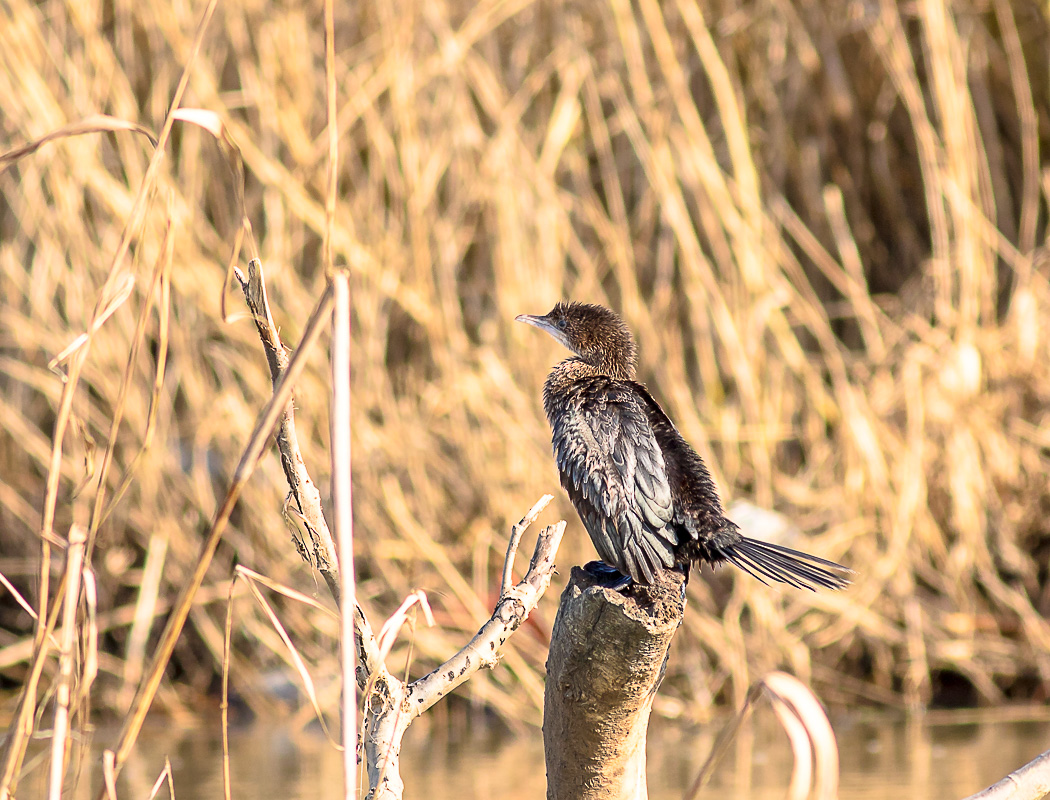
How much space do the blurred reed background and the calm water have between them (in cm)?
15

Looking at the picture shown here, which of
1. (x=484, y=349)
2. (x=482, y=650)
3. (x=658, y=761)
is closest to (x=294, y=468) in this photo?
(x=482, y=650)

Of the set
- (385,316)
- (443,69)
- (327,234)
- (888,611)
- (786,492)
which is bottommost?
(327,234)

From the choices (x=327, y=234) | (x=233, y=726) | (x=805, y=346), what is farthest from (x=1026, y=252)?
(x=327, y=234)

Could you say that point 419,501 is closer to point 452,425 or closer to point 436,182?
point 452,425

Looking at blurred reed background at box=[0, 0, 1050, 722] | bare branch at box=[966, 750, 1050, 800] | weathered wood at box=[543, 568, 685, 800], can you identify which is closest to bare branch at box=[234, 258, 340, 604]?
weathered wood at box=[543, 568, 685, 800]

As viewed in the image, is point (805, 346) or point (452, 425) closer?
point (452, 425)

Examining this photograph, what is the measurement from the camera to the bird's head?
1904 mm

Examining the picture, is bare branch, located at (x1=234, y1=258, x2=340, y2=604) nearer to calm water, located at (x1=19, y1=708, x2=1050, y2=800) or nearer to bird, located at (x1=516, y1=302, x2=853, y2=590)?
bird, located at (x1=516, y1=302, x2=853, y2=590)

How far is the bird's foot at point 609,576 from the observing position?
148 cm

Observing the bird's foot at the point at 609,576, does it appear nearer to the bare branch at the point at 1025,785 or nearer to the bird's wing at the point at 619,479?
the bird's wing at the point at 619,479

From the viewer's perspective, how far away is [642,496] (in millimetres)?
1604

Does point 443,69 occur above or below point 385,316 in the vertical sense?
above

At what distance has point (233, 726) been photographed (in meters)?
3.59

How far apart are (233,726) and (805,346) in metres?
2.34
